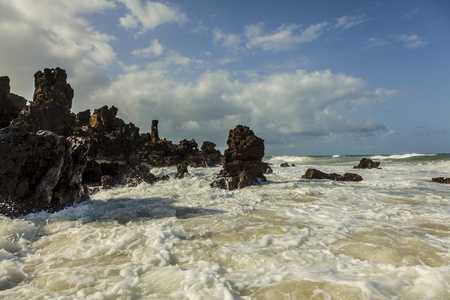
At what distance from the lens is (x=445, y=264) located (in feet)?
10.5

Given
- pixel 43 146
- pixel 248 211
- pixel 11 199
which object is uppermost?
pixel 43 146

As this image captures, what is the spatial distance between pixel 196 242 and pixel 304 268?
1849 millimetres

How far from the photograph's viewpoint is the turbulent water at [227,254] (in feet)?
8.51

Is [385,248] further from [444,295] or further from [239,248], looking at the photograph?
[239,248]

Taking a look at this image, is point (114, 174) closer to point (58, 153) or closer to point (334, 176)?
point (58, 153)

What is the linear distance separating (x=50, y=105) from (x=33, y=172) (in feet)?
58.0

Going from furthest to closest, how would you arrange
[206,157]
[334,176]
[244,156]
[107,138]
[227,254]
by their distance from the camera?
[206,157] → [107,138] → [334,176] → [244,156] → [227,254]

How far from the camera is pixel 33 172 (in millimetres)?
6094

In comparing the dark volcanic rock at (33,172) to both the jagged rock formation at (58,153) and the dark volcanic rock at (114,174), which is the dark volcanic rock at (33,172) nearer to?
the jagged rock formation at (58,153)

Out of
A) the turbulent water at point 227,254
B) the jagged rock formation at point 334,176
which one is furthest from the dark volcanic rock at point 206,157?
the turbulent water at point 227,254

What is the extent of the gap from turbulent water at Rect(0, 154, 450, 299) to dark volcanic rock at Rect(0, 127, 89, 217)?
0.60 m

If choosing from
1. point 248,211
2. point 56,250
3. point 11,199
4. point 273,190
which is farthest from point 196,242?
point 273,190

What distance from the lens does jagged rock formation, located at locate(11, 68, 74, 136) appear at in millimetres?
18531

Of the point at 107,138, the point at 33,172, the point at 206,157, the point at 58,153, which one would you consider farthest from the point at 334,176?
the point at 107,138
